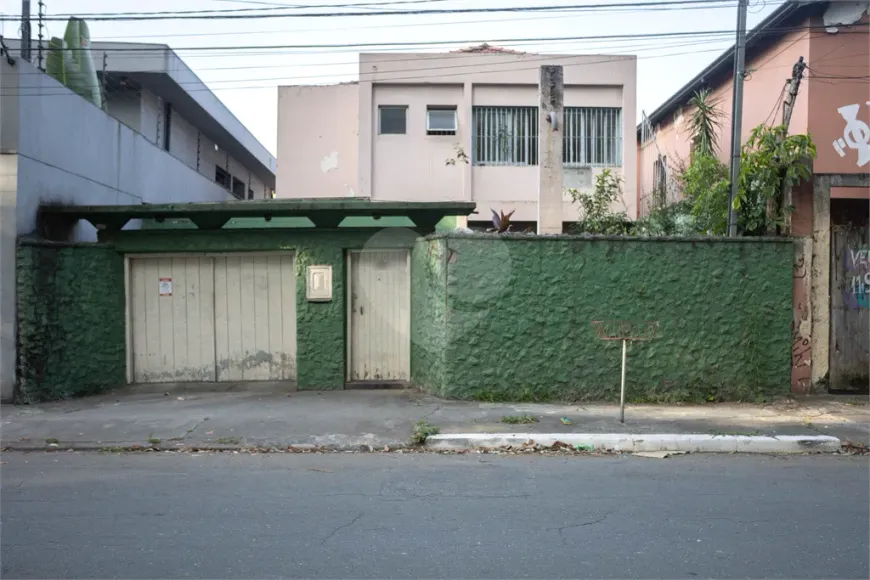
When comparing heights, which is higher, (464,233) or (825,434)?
(464,233)

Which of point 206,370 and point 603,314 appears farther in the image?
point 206,370

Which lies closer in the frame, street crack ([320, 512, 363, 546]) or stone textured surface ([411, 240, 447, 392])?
street crack ([320, 512, 363, 546])

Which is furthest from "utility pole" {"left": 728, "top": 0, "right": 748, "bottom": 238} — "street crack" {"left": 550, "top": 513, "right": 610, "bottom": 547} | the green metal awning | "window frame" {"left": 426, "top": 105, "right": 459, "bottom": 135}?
"window frame" {"left": 426, "top": 105, "right": 459, "bottom": 135}

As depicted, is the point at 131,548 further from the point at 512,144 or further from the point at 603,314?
the point at 512,144

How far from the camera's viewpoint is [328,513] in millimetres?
5004

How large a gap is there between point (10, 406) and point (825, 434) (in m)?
10.0

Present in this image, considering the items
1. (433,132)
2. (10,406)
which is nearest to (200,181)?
(433,132)

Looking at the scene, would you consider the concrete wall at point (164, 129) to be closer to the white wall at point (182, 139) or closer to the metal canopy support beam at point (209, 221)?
the white wall at point (182, 139)

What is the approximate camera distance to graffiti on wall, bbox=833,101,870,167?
11.9m

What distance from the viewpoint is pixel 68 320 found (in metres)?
9.77

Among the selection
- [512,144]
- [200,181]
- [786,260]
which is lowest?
[786,260]

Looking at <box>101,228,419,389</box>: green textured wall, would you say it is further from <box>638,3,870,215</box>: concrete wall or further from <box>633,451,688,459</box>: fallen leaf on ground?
<box>638,3,870,215</box>: concrete wall

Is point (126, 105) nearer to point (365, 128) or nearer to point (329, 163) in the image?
point (329, 163)

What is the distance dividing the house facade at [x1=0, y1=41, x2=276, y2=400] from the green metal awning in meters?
0.53
